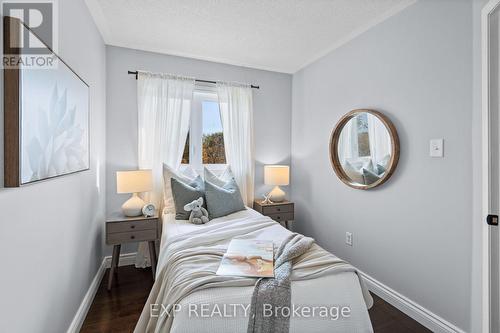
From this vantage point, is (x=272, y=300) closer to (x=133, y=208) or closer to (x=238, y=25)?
(x=133, y=208)

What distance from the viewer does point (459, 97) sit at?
5.51 feet

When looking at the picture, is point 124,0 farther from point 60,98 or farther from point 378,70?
point 378,70

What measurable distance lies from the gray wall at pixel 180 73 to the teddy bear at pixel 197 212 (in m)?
0.95

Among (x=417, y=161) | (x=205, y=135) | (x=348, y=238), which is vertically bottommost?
(x=348, y=238)

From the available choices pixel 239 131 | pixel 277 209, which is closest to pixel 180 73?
pixel 239 131

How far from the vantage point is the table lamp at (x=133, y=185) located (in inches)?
96.0

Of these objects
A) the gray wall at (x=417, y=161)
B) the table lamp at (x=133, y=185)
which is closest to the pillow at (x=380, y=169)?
the gray wall at (x=417, y=161)

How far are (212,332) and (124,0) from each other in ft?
7.99

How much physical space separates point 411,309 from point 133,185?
2679 millimetres

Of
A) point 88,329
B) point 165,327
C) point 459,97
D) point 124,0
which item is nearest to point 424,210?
point 459,97

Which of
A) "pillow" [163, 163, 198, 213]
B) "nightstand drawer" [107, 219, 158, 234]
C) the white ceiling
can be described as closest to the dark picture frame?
"nightstand drawer" [107, 219, 158, 234]

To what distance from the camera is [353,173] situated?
8.45ft

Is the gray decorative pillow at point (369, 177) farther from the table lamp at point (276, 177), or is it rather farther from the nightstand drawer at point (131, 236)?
the nightstand drawer at point (131, 236)

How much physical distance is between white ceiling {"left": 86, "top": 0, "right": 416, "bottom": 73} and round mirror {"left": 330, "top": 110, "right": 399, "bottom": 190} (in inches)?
33.8
